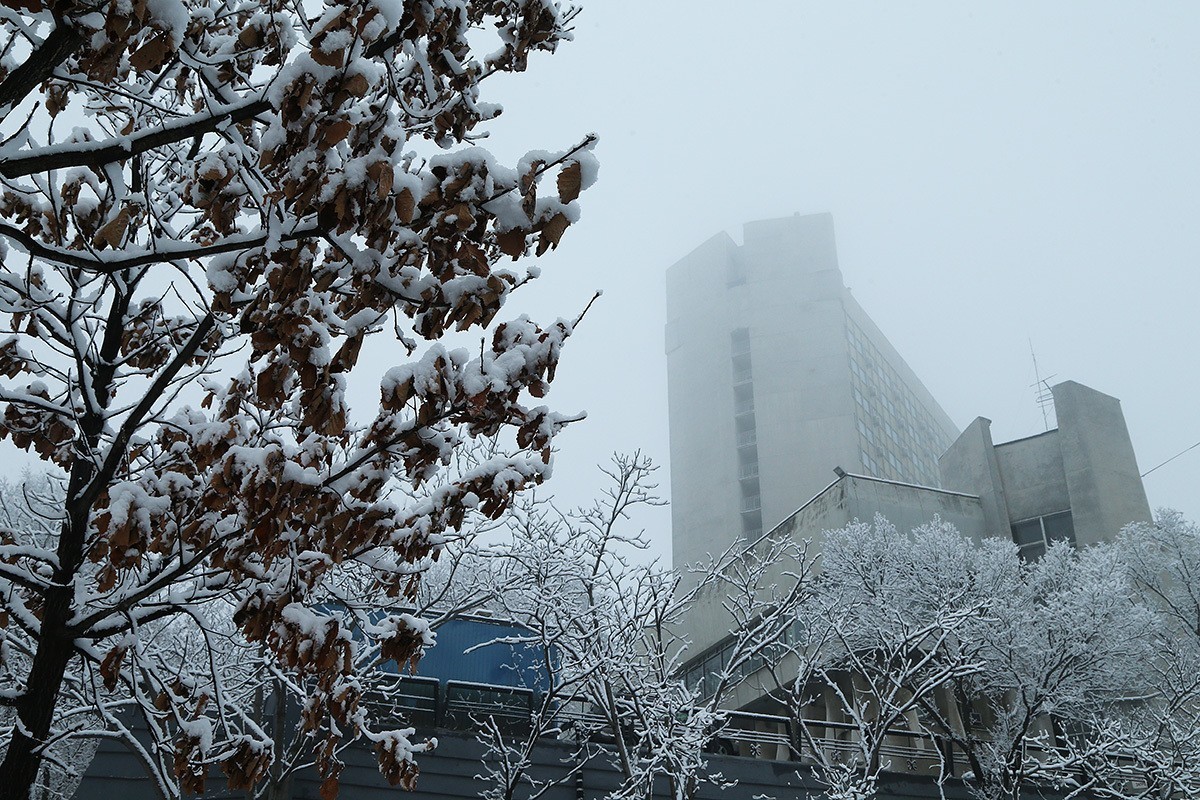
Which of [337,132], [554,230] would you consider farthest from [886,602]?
[337,132]

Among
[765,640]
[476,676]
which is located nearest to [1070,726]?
[765,640]

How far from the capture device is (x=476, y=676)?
2009cm

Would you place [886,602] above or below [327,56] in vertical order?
above

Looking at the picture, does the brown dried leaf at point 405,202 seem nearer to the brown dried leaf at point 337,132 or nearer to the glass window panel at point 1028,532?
the brown dried leaf at point 337,132

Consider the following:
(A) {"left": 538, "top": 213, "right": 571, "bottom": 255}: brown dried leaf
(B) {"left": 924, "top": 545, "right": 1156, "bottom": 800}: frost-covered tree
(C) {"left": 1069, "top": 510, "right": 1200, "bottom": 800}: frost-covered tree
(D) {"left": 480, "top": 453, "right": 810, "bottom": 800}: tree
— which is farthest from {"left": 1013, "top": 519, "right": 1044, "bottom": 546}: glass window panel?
(A) {"left": 538, "top": 213, "right": 571, "bottom": 255}: brown dried leaf

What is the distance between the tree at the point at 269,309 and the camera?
331cm

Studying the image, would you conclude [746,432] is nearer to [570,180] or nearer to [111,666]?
[111,666]

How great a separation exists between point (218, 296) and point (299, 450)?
3.09 ft

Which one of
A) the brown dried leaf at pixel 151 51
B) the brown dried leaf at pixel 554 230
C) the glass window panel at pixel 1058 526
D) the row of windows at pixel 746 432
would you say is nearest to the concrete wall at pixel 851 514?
the glass window panel at pixel 1058 526

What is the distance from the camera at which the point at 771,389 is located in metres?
69.1

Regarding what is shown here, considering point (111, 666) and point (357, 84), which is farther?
point (111, 666)

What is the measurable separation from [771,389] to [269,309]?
66854 mm

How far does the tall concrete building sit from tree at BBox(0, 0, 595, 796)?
57869 mm

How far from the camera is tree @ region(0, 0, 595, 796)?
3312mm
